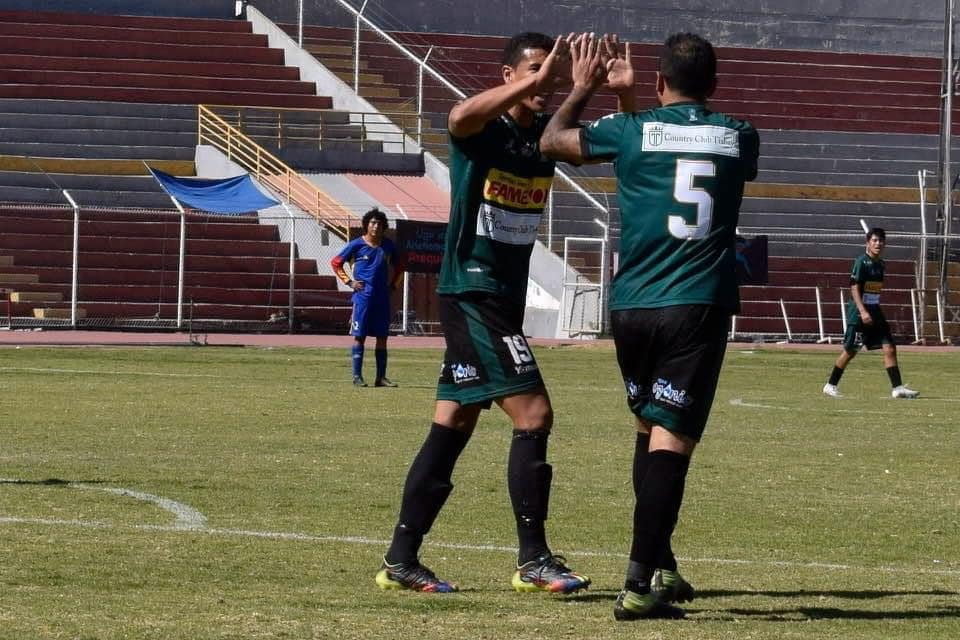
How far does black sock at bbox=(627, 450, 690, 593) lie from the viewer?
5957 mm

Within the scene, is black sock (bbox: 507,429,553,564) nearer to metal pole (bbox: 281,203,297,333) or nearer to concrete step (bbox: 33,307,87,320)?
metal pole (bbox: 281,203,297,333)

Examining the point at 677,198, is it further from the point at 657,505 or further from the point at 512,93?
the point at 657,505

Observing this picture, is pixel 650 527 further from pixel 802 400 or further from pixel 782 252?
pixel 782 252

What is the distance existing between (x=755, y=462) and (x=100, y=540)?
17.9 ft

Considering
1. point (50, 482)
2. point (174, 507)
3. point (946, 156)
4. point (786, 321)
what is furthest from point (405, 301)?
point (174, 507)

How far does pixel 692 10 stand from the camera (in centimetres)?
4828

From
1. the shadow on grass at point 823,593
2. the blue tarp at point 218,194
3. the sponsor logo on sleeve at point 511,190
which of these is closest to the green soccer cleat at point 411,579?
the shadow on grass at point 823,593

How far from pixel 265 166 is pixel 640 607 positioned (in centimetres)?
3228

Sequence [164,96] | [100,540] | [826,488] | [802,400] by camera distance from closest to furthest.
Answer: [100,540]
[826,488]
[802,400]
[164,96]

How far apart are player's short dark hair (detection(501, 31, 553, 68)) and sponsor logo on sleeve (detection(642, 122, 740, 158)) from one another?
713 millimetres

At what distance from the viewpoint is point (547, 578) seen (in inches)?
249

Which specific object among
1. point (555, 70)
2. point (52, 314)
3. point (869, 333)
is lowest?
point (52, 314)

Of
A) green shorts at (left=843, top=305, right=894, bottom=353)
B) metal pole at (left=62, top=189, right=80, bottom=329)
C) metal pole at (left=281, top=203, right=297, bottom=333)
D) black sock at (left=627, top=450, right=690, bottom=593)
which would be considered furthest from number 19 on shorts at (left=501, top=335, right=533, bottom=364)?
metal pole at (left=281, top=203, right=297, bottom=333)

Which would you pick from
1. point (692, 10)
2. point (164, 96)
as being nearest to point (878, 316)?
point (164, 96)
